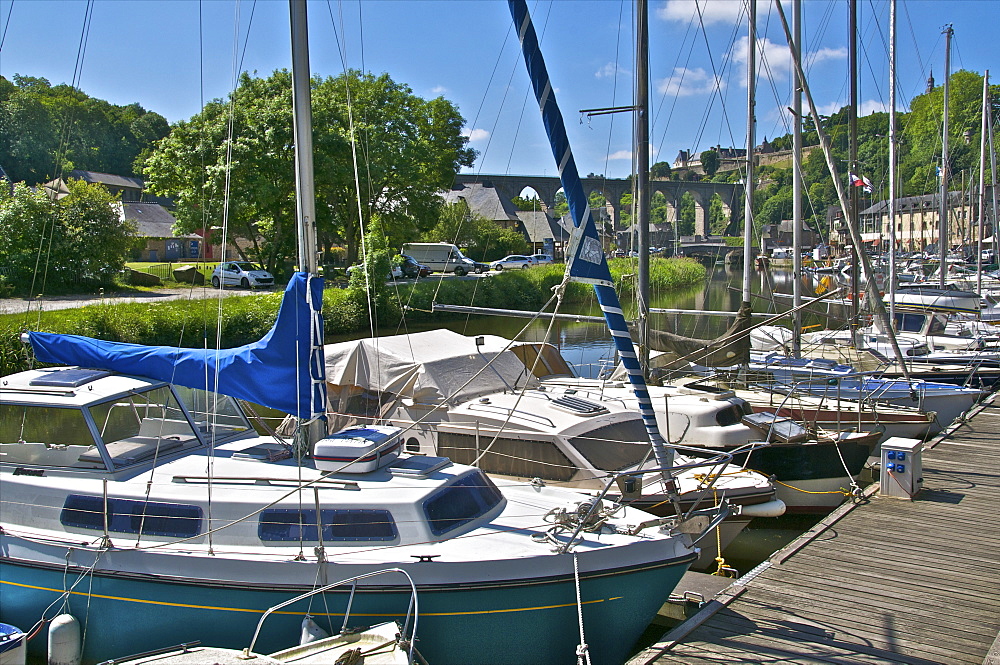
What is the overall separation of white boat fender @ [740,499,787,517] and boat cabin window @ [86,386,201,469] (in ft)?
24.4

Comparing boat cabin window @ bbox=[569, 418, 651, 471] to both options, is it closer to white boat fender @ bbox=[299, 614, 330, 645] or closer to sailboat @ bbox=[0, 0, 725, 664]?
sailboat @ bbox=[0, 0, 725, 664]

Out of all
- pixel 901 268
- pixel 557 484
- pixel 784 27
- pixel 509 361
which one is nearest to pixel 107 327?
pixel 509 361

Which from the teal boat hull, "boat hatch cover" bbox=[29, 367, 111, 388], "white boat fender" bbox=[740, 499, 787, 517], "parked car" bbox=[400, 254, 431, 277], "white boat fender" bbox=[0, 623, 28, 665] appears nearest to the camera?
"white boat fender" bbox=[0, 623, 28, 665]

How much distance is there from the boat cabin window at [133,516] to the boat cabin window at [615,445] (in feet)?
16.4

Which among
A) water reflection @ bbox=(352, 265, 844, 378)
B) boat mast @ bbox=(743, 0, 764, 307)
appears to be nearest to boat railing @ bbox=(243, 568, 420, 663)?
water reflection @ bbox=(352, 265, 844, 378)

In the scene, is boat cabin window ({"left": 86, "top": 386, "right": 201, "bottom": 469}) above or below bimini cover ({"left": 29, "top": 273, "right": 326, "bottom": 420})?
below

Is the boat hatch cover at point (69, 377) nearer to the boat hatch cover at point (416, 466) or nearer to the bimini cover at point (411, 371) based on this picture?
the boat hatch cover at point (416, 466)

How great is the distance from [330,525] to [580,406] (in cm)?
482

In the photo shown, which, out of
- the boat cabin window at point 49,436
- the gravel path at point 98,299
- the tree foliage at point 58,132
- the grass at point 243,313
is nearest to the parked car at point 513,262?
the grass at point 243,313

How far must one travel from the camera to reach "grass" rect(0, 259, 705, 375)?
21.1 meters

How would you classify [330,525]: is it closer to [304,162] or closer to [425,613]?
[425,613]

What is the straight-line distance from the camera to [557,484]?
34.8ft

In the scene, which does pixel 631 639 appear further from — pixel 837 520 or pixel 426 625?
pixel 837 520

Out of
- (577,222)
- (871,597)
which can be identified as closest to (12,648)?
(577,222)
